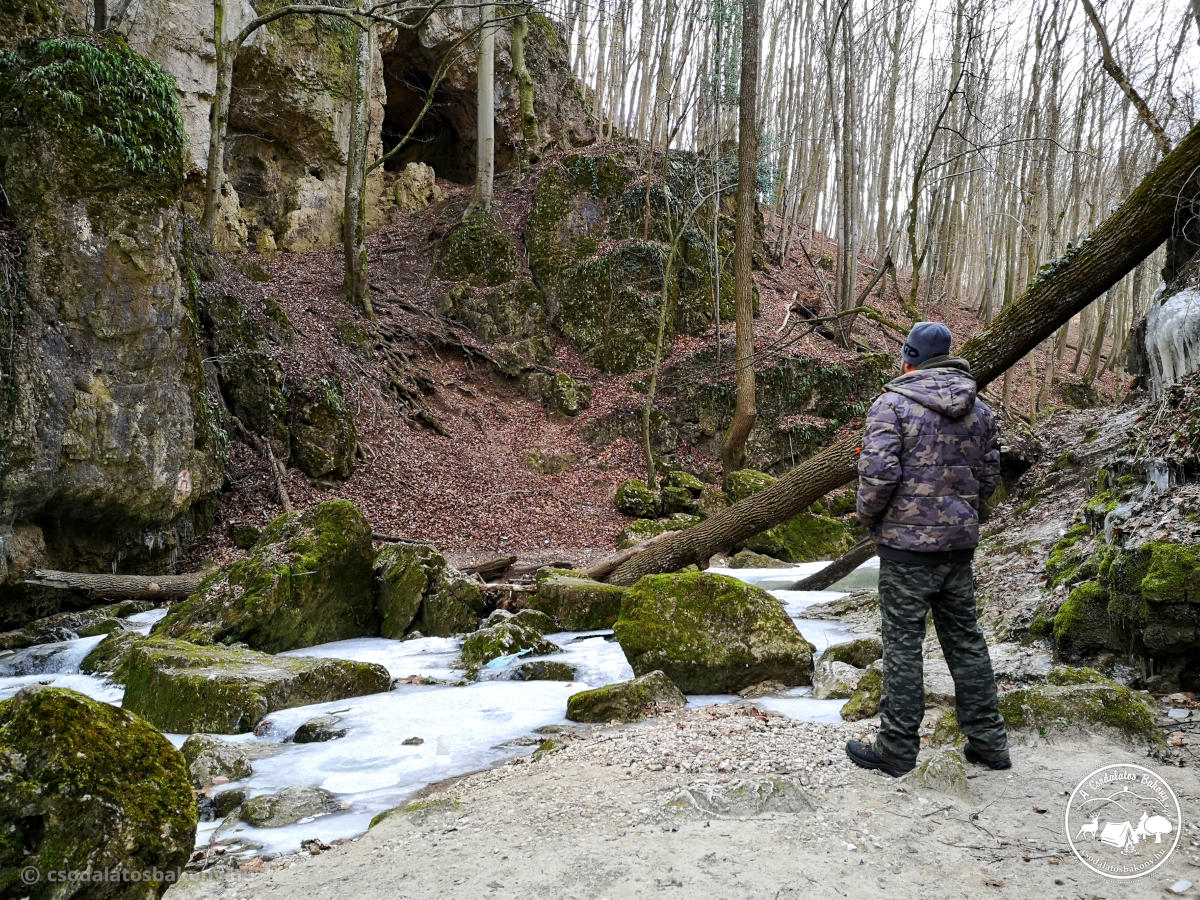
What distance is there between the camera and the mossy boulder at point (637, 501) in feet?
49.7

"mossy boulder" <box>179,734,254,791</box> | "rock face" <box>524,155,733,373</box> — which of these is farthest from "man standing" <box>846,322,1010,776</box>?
"rock face" <box>524,155,733,373</box>

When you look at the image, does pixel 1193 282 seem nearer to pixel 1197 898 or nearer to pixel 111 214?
pixel 1197 898

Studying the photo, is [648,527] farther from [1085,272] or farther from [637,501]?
[1085,272]

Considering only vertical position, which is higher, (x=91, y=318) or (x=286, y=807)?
(x=91, y=318)

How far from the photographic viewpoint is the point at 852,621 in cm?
820

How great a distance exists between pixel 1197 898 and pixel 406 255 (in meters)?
22.9

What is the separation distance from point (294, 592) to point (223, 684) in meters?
2.41

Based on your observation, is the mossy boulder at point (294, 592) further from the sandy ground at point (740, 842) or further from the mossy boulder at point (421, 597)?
the sandy ground at point (740, 842)

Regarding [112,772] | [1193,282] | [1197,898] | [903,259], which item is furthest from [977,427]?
[903,259]

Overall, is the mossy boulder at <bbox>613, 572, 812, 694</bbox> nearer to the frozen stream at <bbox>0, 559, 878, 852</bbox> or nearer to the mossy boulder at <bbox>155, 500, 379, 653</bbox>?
the frozen stream at <bbox>0, 559, 878, 852</bbox>

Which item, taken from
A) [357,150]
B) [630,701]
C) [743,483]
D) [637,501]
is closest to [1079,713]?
[630,701]

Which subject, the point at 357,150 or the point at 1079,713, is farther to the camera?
the point at 357,150

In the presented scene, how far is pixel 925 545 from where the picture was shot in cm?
358

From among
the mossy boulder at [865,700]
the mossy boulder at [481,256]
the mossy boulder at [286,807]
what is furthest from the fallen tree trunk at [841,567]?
the mossy boulder at [481,256]
